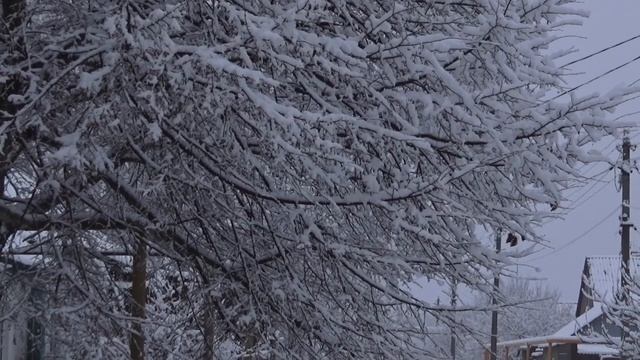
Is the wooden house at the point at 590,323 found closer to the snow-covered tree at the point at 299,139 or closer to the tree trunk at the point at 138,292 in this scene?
the tree trunk at the point at 138,292

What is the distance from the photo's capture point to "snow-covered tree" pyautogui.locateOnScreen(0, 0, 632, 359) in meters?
4.24

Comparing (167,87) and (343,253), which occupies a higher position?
(167,87)

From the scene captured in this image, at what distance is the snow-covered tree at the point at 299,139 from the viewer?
4.24m

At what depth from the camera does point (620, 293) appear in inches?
719

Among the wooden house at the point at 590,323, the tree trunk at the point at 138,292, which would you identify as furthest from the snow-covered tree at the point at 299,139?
the wooden house at the point at 590,323

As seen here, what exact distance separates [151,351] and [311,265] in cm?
434

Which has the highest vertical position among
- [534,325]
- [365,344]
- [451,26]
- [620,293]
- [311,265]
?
[534,325]

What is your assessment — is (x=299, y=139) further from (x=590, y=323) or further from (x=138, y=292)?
(x=590, y=323)

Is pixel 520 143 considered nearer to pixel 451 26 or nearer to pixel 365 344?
pixel 451 26

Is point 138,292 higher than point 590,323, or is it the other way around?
point 590,323

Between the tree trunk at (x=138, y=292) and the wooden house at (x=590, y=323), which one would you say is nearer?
the tree trunk at (x=138, y=292)

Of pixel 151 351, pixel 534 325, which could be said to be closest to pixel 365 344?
pixel 151 351

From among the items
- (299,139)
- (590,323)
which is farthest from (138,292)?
(590,323)

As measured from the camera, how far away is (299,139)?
4.15 metres
